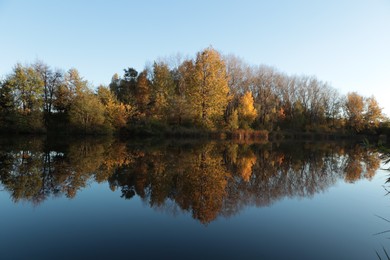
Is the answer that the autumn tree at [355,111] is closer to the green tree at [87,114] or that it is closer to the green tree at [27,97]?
the green tree at [87,114]

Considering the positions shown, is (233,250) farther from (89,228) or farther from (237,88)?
(237,88)

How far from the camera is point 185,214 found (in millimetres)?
6242

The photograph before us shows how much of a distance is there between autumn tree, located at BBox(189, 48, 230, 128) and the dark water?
25.0m

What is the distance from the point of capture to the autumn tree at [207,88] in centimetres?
3538

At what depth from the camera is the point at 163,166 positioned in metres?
12.1

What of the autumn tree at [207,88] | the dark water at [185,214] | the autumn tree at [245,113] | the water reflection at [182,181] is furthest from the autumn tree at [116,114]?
the dark water at [185,214]

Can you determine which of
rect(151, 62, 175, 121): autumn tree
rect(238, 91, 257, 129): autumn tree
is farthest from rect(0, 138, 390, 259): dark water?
rect(238, 91, 257, 129): autumn tree

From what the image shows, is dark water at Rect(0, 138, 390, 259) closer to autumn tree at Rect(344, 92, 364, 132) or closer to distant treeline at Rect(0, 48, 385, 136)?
distant treeline at Rect(0, 48, 385, 136)

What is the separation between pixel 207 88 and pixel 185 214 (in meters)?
30.3

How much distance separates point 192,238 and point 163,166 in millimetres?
7276

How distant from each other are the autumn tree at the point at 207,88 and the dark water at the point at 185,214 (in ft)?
82.1

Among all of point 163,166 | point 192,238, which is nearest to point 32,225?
point 192,238

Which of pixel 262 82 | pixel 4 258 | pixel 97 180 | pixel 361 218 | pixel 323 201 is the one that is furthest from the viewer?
Result: pixel 262 82

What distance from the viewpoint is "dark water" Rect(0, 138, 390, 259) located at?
4.55 meters
